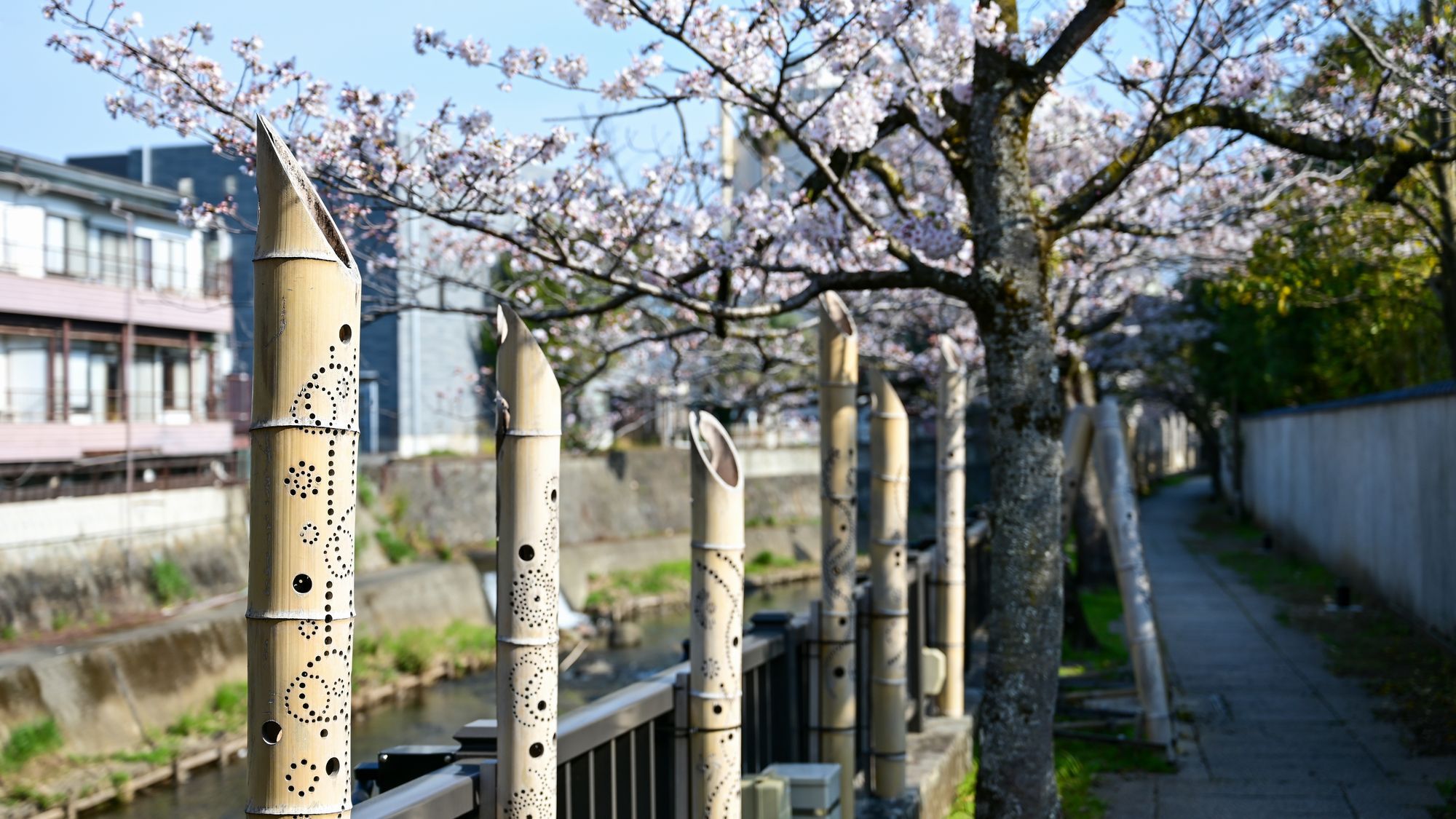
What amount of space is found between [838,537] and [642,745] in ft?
6.88

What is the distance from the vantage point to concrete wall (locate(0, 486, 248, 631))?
19.0 metres

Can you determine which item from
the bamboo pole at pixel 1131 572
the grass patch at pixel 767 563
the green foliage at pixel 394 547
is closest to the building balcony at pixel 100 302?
the green foliage at pixel 394 547

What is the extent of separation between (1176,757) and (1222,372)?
27.7 meters

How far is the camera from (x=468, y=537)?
29641mm

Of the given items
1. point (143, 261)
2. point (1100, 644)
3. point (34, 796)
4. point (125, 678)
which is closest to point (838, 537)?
point (1100, 644)

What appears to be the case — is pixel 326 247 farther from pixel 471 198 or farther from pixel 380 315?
pixel 380 315

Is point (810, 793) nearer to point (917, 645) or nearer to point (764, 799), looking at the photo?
point (764, 799)

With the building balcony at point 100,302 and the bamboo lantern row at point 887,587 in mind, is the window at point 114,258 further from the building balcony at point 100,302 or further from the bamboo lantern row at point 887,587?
the bamboo lantern row at point 887,587

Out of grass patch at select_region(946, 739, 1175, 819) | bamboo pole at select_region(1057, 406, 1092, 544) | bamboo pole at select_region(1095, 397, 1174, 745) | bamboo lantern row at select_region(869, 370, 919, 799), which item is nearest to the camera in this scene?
bamboo lantern row at select_region(869, 370, 919, 799)

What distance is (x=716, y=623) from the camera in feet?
16.8

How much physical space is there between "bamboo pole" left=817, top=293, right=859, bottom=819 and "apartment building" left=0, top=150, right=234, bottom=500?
1568cm

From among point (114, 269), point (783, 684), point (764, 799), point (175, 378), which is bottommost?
point (764, 799)

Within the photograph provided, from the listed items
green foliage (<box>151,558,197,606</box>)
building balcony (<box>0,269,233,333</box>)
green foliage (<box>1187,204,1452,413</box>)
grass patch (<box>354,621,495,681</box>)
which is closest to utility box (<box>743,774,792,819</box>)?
green foliage (<box>1187,204,1452,413</box>)

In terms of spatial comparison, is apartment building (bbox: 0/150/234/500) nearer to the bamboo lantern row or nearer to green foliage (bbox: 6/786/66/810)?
green foliage (bbox: 6/786/66/810)
